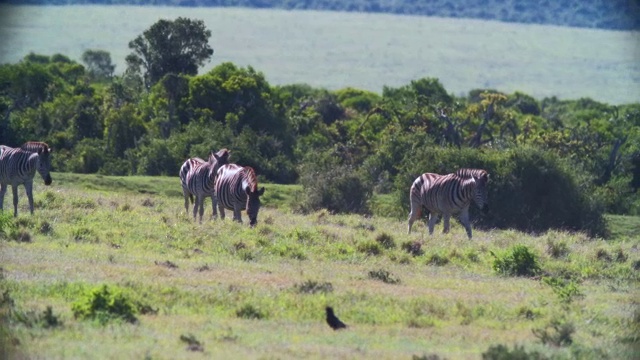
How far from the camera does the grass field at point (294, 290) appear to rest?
13.1m

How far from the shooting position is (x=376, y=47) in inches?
5979

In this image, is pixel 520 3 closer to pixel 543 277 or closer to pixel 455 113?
pixel 455 113

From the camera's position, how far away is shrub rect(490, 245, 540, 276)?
19.6m

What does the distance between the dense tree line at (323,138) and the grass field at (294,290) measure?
9.28 meters

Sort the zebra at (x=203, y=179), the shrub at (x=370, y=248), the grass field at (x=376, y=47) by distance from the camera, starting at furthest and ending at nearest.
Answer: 1. the grass field at (x=376, y=47)
2. the zebra at (x=203, y=179)
3. the shrub at (x=370, y=248)

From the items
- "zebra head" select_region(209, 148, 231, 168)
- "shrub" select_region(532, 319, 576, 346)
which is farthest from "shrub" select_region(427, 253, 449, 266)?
"zebra head" select_region(209, 148, 231, 168)

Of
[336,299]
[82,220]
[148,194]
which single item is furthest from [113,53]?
[336,299]

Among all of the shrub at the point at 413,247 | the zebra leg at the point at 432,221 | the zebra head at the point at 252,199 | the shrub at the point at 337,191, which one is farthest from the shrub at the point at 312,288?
the shrub at the point at 337,191

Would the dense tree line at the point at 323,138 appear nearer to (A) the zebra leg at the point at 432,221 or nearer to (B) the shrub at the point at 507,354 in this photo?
(A) the zebra leg at the point at 432,221

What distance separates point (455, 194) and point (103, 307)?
1296 cm

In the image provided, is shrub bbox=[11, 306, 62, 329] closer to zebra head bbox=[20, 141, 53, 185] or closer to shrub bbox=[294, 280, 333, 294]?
shrub bbox=[294, 280, 333, 294]

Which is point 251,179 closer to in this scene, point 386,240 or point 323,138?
point 386,240

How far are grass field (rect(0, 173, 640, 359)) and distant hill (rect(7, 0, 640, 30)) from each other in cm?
7375

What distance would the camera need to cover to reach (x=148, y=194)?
36.1 m
